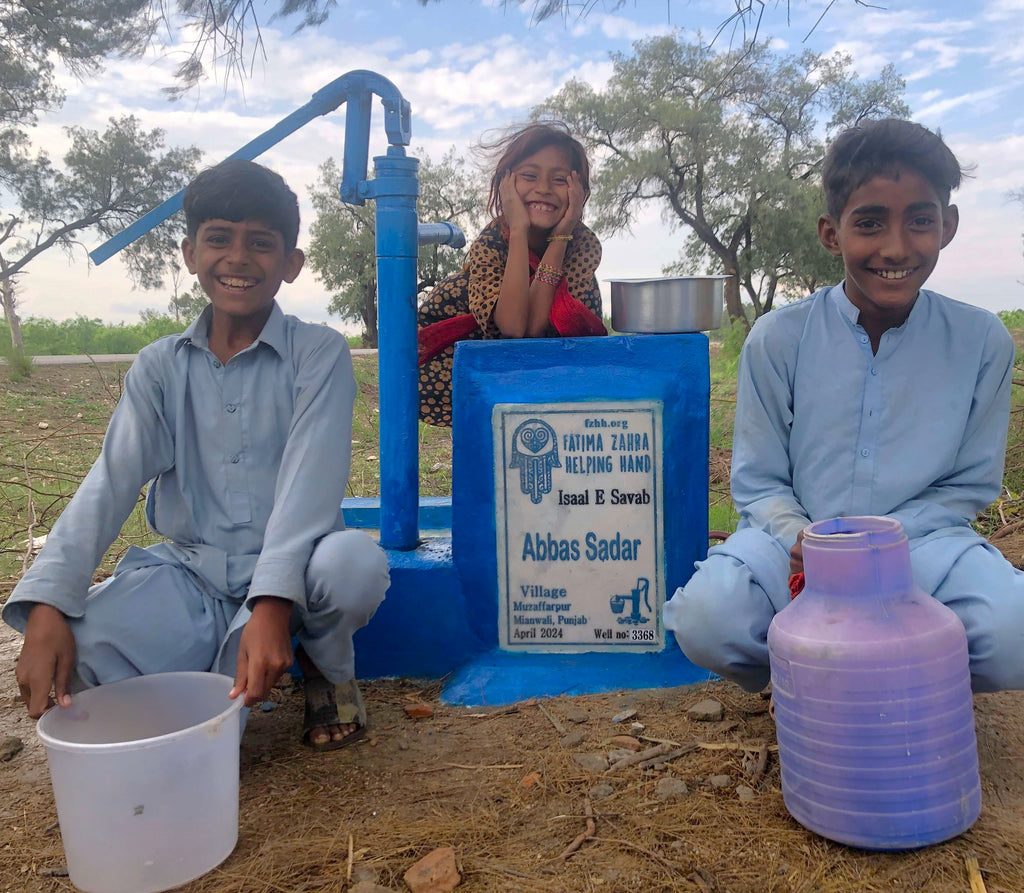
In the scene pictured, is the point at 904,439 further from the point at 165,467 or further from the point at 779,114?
the point at 779,114

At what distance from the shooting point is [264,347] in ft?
7.38

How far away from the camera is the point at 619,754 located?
6.63 ft

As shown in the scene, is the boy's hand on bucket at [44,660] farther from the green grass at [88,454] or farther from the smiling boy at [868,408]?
the green grass at [88,454]

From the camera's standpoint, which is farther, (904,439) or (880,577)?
(904,439)

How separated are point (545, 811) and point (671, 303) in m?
1.41

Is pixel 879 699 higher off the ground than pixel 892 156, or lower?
lower

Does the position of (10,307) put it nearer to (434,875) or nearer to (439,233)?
(439,233)

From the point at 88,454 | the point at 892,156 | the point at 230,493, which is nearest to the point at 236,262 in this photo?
the point at 230,493

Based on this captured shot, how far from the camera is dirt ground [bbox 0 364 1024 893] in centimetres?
154

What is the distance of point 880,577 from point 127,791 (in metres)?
1.37

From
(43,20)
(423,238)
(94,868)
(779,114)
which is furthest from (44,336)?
(779,114)

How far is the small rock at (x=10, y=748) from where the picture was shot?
7.28 ft

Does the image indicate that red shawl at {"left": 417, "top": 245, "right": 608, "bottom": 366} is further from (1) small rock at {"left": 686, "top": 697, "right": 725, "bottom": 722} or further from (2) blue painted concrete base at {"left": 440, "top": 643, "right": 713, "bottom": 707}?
(1) small rock at {"left": 686, "top": 697, "right": 725, "bottom": 722}

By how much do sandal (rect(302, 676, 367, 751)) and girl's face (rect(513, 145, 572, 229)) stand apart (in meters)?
1.49
